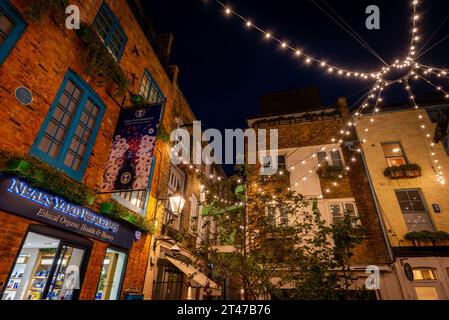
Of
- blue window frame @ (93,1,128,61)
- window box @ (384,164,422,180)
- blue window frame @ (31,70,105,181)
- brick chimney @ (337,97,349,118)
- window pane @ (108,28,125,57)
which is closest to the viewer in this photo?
blue window frame @ (31,70,105,181)

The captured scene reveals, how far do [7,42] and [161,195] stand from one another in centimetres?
636

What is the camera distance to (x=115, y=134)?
268 inches

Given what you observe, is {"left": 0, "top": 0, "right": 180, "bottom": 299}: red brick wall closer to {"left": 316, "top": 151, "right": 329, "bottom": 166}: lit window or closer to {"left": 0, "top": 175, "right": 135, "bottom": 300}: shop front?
{"left": 0, "top": 175, "right": 135, "bottom": 300}: shop front

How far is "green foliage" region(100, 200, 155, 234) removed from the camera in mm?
6031

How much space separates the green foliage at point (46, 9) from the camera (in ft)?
14.9

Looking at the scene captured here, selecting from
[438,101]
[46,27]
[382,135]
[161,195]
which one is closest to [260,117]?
[382,135]

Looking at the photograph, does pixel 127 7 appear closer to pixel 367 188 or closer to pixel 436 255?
pixel 367 188

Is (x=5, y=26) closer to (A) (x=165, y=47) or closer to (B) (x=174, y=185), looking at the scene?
(A) (x=165, y=47)

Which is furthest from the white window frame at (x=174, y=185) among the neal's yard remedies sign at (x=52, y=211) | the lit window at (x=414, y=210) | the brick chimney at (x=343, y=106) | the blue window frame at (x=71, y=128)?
the lit window at (x=414, y=210)

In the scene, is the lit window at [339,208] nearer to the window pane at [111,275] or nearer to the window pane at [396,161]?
the window pane at [396,161]

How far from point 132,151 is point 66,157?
1.52 metres

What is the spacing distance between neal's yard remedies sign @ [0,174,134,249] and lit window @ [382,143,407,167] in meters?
13.2

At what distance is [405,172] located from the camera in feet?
36.7

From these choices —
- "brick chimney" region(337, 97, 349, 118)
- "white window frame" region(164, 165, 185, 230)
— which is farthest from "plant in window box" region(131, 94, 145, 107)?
"brick chimney" region(337, 97, 349, 118)
